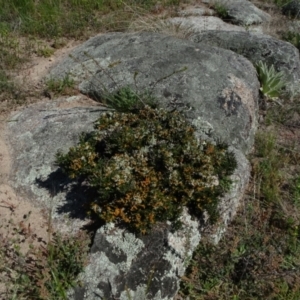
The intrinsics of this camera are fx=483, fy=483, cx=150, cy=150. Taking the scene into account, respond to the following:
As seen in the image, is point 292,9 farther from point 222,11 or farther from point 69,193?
point 69,193

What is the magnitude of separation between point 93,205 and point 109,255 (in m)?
0.42

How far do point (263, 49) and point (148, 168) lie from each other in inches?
154

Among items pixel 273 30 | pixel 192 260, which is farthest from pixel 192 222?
pixel 273 30

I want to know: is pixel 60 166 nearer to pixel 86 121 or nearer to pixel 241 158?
pixel 86 121

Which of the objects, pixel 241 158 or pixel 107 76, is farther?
pixel 107 76

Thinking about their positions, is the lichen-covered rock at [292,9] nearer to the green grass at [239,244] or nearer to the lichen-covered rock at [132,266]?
the green grass at [239,244]

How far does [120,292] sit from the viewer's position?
3.77m

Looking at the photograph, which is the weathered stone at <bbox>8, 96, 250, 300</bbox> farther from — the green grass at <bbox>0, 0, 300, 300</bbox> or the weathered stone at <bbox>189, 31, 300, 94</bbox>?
the weathered stone at <bbox>189, 31, 300, 94</bbox>

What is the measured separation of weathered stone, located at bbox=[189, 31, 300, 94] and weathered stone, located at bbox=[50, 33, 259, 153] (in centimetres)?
70

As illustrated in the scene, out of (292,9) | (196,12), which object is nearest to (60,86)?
(196,12)

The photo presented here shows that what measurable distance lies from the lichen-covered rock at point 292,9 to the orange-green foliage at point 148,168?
5754mm

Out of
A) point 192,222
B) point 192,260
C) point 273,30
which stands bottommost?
point 273,30

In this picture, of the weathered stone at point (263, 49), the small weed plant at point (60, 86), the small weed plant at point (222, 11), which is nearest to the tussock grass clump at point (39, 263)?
the small weed plant at point (60, 86)

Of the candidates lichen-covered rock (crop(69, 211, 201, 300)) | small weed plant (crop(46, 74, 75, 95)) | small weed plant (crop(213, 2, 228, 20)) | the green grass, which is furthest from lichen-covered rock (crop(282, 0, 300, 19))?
lichen-covered rock (crop(69, 211, 201, 300))
